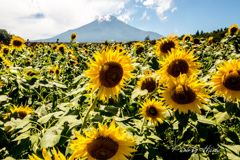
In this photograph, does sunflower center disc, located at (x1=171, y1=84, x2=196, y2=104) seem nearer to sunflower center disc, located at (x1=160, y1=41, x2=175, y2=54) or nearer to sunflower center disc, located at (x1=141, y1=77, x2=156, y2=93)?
sunflower center disc, located at (x1=141, y1=77, x2=156, y2=93)

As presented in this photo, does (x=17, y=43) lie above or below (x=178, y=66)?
above

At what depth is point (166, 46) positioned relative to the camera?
9.07 feet

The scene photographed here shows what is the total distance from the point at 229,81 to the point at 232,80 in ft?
0.12

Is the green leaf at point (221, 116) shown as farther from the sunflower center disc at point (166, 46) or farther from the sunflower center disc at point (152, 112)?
the sunflower center disc at point (166, 46)

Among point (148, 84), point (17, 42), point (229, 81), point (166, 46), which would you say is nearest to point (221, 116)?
point (229, 81)

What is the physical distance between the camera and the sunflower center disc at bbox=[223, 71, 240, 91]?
1759 millimetres

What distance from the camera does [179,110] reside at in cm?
168

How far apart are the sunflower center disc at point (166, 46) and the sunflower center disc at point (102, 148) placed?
2061 mm

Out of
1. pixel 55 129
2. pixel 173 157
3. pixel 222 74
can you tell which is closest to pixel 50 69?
pixel 55 129

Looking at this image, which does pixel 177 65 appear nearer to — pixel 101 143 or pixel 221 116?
pixel 221 116

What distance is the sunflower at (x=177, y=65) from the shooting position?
203cm

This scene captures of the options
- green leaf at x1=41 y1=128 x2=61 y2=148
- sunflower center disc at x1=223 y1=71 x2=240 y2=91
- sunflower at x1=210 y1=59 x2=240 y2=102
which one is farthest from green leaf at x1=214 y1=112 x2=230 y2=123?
green leaf at x1=41 y1=128 x2=61 y2=148

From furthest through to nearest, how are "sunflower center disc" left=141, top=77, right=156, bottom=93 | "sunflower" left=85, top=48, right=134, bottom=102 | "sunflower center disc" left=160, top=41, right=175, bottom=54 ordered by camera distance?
1. "sunflower center disc" left=160, top=41, right=175, bottom=54
2. "sunflower center disc" left=141, top=77, right=156, bottom=93
3. "sunflower" left=85, top=48, right=134, bottom=102

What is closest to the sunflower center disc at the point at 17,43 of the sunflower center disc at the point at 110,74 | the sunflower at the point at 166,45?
the sunflower at the point at 166,45
